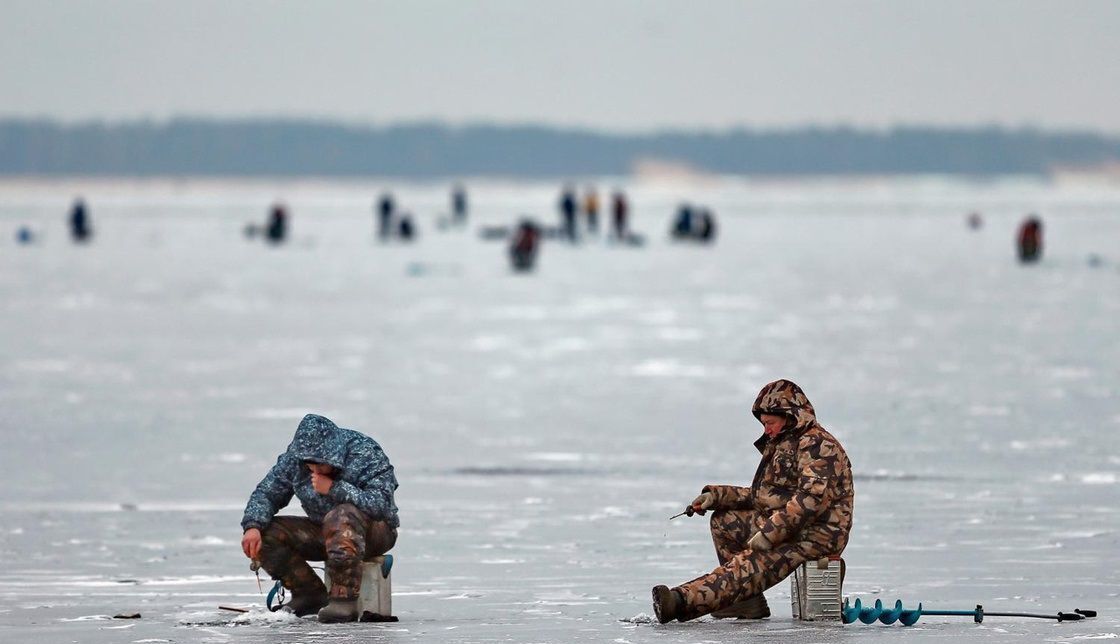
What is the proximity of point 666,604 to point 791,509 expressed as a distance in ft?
1.79

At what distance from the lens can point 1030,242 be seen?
41.2m

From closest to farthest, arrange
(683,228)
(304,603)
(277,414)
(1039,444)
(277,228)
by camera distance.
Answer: (304,603), (1039,444), (277,414), (277,228), (683,228)

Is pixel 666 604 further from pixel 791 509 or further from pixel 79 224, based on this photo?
pixel 79 224

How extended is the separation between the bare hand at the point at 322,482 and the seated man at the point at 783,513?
3.98 feet

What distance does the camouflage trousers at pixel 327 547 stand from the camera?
7148 millimetres

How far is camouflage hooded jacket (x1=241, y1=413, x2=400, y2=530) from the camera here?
7.11m

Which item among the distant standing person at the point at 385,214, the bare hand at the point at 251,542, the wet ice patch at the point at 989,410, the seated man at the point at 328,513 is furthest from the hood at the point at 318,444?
the distant standing person at the point at 385,214

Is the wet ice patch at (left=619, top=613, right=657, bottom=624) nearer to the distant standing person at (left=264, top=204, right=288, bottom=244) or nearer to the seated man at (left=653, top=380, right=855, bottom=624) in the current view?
the seated man at (left=653, top=380, right=855, bottom=624)

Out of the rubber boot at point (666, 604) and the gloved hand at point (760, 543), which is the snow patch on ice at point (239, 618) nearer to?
the rubber boot at point (666, 604)

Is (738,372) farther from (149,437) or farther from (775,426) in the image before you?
(775,426)

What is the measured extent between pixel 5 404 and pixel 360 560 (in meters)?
9.98

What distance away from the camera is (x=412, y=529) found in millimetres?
9992

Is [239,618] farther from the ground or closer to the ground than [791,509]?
closer to the ground

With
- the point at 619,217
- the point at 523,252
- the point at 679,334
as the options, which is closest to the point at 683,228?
the point at 619,217
